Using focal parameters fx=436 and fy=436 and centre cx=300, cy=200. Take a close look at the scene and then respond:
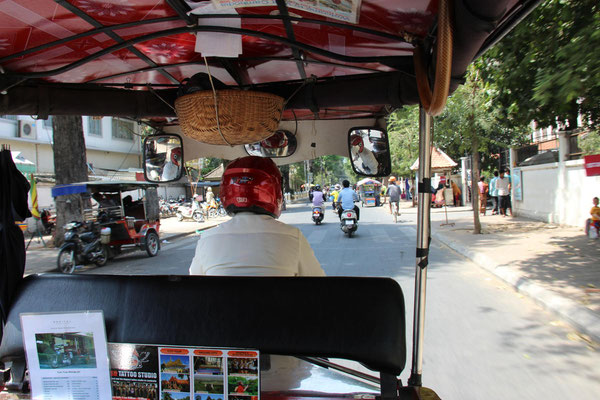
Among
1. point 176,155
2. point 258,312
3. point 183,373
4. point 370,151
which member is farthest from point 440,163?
point 183,373

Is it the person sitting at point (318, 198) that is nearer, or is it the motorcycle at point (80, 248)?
the motorcycle at point (80, 248)

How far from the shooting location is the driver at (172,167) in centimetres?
359

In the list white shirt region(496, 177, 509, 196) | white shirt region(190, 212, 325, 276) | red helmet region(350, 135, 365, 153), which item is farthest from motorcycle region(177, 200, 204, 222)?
white shirt region(190, 212, 325, 276)

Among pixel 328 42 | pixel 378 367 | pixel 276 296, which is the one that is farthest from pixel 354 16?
pixel 378 367

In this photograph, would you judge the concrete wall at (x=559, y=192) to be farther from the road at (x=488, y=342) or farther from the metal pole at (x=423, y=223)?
the metal pole at (x=423, y=223)

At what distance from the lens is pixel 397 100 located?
102 inches

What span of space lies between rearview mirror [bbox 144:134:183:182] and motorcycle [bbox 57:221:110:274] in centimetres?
737

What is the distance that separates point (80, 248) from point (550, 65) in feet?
32.6

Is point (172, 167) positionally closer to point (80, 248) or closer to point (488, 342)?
point (488, 342)

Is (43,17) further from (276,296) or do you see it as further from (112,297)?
(276,296)

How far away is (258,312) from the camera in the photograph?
5.06ft

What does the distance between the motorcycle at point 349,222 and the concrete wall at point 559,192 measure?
Result: 6.48 m

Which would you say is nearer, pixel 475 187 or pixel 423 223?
pixel 423 223

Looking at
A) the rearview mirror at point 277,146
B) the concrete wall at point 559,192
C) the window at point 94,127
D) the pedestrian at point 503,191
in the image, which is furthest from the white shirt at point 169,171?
the window at point 94,127
